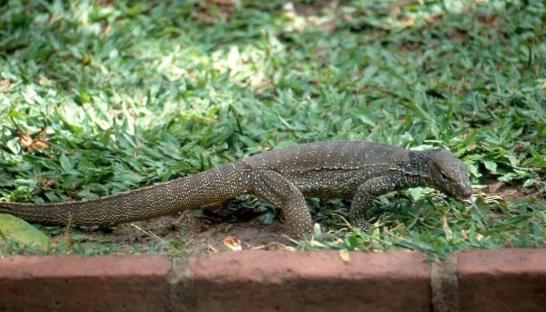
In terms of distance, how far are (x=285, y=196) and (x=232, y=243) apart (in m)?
0.60

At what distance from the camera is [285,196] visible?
6223mm

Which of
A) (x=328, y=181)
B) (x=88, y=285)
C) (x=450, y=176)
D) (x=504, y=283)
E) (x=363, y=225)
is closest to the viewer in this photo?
(x=504, y=283)

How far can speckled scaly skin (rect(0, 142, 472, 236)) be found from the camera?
6.12 meters

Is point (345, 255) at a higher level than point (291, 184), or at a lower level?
higher

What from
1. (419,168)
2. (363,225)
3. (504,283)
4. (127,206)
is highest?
(504,283)

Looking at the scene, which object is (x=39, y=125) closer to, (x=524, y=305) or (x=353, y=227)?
(x=353, y=227)

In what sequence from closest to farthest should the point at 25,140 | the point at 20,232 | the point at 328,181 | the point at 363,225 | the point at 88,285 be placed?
the point at 88,285 < the point at 20,232 < the point at 363,225 < the point at 328,181 < the point at 25,140

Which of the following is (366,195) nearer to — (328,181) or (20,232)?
(328,181)

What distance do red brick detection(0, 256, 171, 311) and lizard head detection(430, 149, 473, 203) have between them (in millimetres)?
1946

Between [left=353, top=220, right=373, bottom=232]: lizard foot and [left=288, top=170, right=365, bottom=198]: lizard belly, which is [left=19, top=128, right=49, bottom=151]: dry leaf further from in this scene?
[left=353, top=220, right=373, bottom=232]: lizard foot

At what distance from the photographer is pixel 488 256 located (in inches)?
189

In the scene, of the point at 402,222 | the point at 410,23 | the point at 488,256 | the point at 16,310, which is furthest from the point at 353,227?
the point at 410,23

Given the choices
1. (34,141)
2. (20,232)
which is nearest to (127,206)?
(20,232)

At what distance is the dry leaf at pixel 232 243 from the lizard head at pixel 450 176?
130 cm
